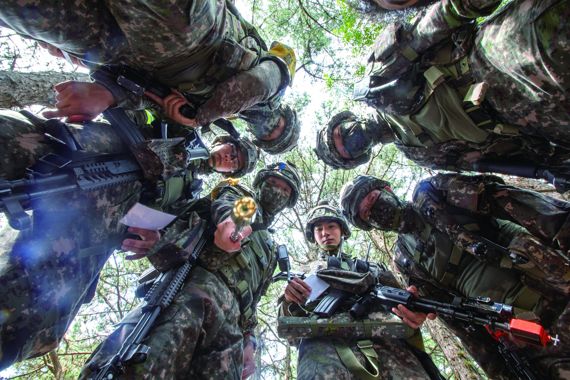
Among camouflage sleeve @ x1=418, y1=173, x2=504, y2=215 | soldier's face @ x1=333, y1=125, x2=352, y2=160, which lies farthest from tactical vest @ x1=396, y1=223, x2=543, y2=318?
soldier's face @ x1=333, y1=125, x2=352, y2=160

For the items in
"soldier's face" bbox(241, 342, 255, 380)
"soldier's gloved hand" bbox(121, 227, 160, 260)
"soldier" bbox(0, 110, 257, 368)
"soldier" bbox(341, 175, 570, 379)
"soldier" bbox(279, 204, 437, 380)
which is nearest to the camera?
"soldier" bbox(0, 110, 257, 368)

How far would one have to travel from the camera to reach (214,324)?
3.27m

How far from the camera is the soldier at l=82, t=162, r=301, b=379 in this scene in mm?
2760

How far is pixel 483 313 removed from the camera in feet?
11.4

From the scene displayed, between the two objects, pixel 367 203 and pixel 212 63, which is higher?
pixel 212 63

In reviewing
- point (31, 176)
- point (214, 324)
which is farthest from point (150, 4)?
point (214, 324)

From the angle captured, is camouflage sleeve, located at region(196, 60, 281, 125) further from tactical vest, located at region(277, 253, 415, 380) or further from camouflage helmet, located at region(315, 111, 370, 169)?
tactical vest, located at region(277, 253, 415, 380)

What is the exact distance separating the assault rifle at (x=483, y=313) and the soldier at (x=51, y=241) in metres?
2.99

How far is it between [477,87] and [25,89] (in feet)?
18.2

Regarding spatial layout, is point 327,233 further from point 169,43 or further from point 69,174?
point 69,174

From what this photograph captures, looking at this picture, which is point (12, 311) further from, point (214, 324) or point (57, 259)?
point (214, 324)

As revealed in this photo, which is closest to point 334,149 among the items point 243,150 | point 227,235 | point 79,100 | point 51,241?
point 243,150

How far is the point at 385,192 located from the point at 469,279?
158 centimetres

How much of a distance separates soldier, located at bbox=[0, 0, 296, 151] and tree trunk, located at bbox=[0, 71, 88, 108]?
2584 mm
